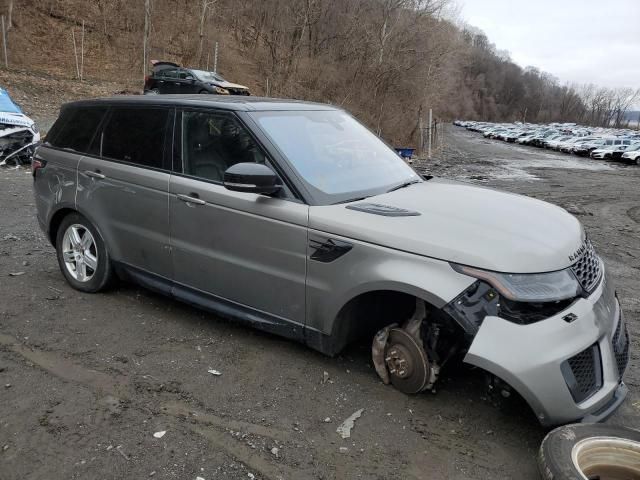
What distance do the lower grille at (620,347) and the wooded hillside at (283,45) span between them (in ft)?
99.1

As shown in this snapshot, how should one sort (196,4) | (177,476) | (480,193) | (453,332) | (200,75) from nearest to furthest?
(177,476) → (453,332) → (480,193) → (200,75) → (196,4)

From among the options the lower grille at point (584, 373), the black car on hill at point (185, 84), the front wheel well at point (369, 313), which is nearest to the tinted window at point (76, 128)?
the front wheel well at point (369, 313)

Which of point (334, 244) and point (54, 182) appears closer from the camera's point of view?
point (334, 244)

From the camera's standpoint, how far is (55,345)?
3750 millimetres

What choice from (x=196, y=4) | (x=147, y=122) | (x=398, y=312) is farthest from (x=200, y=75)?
(x=196, y=4)

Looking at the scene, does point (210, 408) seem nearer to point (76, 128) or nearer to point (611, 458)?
point (611, 458)

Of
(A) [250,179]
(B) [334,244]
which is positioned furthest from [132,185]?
(B) [334,244]

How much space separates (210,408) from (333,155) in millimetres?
1854

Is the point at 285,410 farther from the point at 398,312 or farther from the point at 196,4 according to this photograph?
the point at 196,4

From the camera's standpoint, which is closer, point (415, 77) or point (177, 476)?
point (177, 476)

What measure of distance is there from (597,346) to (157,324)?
3076 millimetres

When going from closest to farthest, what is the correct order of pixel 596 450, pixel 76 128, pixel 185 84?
pixel 596 450 → pixel 76 128 → pixel 185 84

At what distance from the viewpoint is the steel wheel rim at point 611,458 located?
250 cm

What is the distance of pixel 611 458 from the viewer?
2523mm
